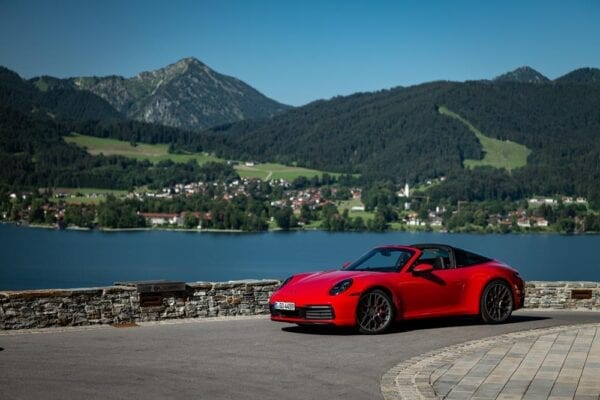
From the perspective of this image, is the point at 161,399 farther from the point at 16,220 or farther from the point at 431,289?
the point at 16,220

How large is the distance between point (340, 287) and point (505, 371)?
11.5ft

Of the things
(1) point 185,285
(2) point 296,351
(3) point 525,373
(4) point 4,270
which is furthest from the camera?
(4) point 4,270

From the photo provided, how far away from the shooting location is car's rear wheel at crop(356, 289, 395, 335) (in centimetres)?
1283

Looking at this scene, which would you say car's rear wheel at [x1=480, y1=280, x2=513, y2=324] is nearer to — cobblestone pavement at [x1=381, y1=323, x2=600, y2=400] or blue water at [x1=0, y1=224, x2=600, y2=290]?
cobblestone pavement at [x1=381, y1=323, x2=600, y2=400]

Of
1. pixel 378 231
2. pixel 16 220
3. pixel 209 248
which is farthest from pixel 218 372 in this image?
pixel 16 220

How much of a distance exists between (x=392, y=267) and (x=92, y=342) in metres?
4.23

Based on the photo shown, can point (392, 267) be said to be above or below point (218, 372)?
above

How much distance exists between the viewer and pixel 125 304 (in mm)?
14297

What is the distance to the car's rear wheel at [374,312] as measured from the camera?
12.8 meters

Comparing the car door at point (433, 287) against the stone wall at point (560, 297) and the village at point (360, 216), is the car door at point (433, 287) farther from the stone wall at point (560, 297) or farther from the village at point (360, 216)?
the village at point (360, 216)

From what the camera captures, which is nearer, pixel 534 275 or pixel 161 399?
pixel 161 399

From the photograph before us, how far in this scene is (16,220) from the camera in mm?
189500

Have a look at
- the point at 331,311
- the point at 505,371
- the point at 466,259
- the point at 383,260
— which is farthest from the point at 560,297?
the point at 505,371

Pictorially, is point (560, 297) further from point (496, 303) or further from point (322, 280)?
point (322, 280)
